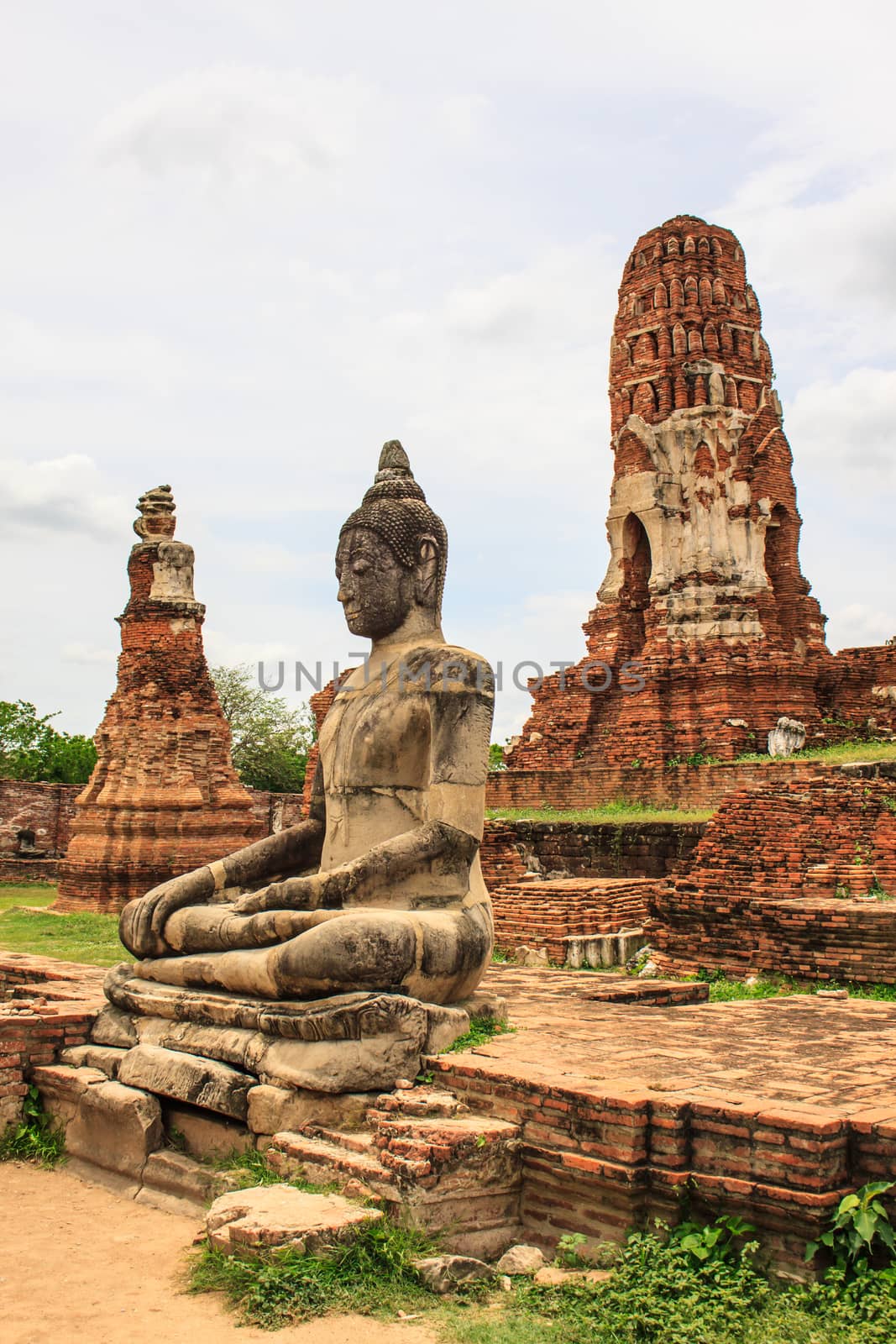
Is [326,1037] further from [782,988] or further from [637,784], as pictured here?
[637,784]

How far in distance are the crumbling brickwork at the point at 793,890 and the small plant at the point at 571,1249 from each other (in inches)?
181

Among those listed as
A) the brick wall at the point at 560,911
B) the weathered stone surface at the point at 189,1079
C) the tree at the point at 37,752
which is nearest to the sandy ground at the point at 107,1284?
the weathered stone surface at the point at 189,1079

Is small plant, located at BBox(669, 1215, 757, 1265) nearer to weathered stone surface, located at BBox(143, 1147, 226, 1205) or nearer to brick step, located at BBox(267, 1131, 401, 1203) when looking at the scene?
brick step, located at BBox(267, 1131, 401, 1203)

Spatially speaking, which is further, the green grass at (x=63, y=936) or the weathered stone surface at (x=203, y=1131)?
the green grass at (x=63, y=936)

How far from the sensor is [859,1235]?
2.94 meters

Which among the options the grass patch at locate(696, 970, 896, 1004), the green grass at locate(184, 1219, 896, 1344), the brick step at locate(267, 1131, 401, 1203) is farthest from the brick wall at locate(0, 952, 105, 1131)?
the grass patch at locate(696, 970, 896, 1004)

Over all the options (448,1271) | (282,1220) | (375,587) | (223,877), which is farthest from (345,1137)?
(375,587)

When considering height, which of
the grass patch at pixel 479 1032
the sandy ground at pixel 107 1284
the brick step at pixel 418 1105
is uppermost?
the grass patch at pixel 479 1032

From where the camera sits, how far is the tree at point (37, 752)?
3278 centimetres

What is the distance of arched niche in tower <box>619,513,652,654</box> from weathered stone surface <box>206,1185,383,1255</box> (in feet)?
52.3

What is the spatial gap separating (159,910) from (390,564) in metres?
1.81

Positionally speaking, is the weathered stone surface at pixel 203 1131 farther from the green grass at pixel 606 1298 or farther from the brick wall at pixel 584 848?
the brick wall at pixel 584 848

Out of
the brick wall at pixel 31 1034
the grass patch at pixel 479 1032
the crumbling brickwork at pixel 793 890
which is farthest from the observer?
the crumbling brickwork at pixel 793 890

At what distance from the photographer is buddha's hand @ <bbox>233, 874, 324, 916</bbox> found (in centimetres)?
466
